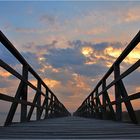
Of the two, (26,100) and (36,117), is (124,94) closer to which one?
(26,100)

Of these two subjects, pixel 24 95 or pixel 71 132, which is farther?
pixel 24 95

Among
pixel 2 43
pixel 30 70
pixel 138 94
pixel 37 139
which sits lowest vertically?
pixel 37 139

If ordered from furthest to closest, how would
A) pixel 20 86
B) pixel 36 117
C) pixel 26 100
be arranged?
pixel 36 117
pixel 26 100
pixel 20 86

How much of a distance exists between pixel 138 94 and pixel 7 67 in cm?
193

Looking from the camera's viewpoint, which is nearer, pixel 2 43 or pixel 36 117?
pixel 2 43

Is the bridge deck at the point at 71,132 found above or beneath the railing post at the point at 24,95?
beneath

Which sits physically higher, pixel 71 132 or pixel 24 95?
pixel 24 95

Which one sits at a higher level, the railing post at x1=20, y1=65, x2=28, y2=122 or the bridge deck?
the railing post at x1=20, y1=65, x2=28, y2=122

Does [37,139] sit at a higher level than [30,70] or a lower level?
lower

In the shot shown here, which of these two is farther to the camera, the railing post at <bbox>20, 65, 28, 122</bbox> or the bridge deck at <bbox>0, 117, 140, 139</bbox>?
the railing post at <bbox>20, 65, 28, 122</bbox>

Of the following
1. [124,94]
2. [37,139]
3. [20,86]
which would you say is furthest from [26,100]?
[37,139]

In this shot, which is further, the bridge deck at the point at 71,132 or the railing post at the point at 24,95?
the railing post at the point at 24,95

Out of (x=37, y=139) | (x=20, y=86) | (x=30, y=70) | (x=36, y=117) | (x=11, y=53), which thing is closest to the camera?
(x=37, y=139)

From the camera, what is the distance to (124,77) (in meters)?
6.21
